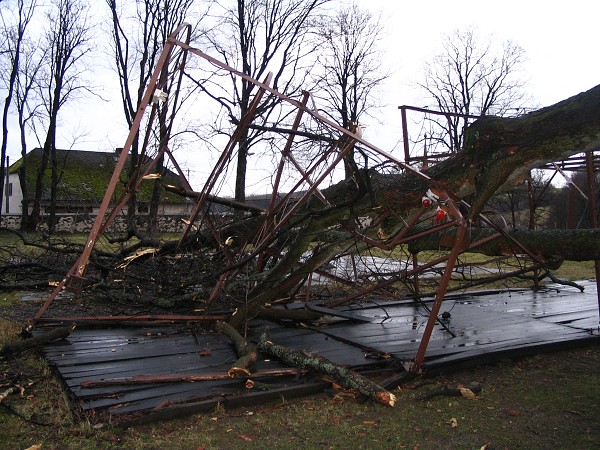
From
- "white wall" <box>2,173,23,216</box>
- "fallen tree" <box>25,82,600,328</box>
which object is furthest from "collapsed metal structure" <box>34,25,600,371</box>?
"white wall" <box>2,173,23,216</box>

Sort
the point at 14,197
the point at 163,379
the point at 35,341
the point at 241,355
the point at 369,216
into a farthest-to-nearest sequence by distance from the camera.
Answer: the point at 14,197 < the point at 369,216 < the point at 35,341 < the point at 241,355 < the point at 163,379

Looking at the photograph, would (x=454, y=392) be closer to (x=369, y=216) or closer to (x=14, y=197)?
(x=369, y=216)

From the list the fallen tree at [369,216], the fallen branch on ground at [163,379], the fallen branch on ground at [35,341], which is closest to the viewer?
the fallen branch on ground at [163,379]

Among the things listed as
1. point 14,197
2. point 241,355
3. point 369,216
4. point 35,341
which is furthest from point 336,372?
point 14,197

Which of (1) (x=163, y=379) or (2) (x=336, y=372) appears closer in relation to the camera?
(1) (x=163, y=379)

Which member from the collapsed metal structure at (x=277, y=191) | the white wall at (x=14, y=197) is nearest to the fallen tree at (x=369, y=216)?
the collapsed metal structure at (x=277, y=191)

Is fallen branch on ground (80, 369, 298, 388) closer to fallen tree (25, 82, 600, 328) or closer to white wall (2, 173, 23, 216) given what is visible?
fallen tree (25, 82, 600, 328)

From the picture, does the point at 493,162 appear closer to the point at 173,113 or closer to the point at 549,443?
the point at 549,443

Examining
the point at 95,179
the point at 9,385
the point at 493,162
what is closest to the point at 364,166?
the point at 493,162

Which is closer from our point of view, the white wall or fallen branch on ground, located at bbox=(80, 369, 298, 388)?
fallen branch on ground, located at bbox=(80, 369, 298, 388)

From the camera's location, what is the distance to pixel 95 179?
39.8 metres

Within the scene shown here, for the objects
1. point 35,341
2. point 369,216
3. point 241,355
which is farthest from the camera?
point 369,216

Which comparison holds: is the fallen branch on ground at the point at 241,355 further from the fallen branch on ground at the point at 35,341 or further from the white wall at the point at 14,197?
the white wall at the point at 14,197

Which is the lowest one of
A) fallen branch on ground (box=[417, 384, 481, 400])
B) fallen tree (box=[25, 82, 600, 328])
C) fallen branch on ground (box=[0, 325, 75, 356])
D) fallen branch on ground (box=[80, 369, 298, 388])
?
fallen branch on ground (box=[417, 384, 481, 400])
